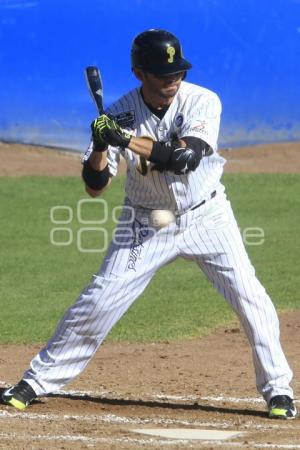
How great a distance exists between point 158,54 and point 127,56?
376 inches

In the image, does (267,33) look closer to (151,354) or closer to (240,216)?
(240,216)

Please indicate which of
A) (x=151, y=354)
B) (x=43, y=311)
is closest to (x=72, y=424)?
(x=151, y=354)

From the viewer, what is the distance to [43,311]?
902 centimetres

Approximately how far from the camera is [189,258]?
19.0ft

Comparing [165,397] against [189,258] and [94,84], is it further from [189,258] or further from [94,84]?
[94,84]

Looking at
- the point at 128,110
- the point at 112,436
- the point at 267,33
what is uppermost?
the point at 267,33

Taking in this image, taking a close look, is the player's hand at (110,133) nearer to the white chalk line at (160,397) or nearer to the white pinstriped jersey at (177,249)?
the white pinstriped jersey at (177,249)

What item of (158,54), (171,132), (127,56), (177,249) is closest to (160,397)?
(177,249)

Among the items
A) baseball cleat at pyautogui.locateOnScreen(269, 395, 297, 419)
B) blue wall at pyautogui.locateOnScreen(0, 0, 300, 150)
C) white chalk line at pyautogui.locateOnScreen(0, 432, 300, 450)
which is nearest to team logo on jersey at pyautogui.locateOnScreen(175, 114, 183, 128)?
baseball cleat at pyautogui.locateOnScreen(269, 395, 297, 419)

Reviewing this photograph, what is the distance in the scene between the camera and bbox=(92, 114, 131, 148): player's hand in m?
5.38

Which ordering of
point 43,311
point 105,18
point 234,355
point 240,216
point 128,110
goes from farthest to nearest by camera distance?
point 105,18 < point 240,216 < point 43,311 < point 234,355 < point 128,110

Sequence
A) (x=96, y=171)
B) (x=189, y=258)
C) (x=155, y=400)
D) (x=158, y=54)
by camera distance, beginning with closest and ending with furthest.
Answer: (x=158, y=54)
(x=96, y=171)
(x=189, y=258)
(x=155, y=400)

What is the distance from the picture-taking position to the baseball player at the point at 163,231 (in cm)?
566

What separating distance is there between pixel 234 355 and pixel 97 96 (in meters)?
2.25
